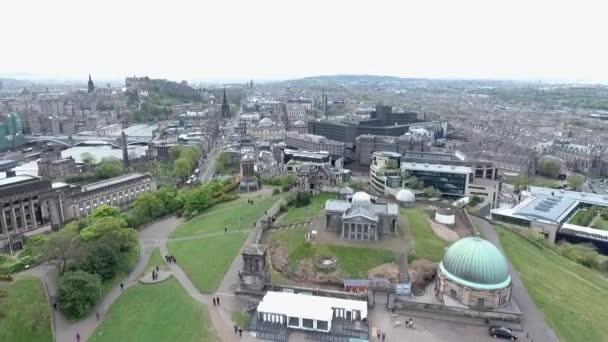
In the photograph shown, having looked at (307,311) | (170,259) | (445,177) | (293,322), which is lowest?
(293,322)

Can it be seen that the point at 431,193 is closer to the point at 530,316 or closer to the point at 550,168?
the point at 530,316

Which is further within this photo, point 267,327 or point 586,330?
point 586,330

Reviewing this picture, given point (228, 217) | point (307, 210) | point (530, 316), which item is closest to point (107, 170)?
point (228, 217)

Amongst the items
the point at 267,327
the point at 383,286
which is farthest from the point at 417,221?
the point at 267,327

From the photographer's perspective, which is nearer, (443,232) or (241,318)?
(241,318)

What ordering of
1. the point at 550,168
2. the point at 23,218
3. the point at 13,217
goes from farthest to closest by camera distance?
the point at 550,168, the point at 23,218, the point at 13,217

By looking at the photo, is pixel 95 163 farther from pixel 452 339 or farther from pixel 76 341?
pixel 452 339
